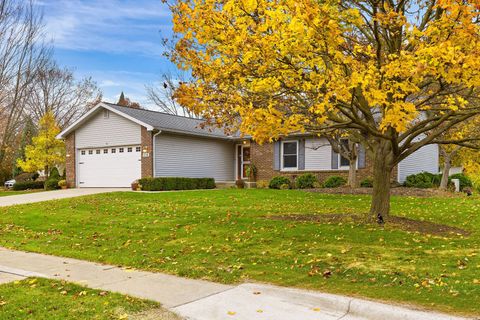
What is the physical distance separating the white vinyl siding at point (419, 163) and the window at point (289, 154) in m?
5.08

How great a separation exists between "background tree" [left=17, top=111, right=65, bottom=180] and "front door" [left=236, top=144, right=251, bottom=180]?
437 inches

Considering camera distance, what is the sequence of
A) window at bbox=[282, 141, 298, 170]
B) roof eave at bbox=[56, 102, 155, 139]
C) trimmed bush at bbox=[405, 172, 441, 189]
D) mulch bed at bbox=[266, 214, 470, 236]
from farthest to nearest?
window at bbox=[282, 141, 298, 170] < roof eave at bbox=[56, 102, 155, 139] < trimmed bush at bbox=[405, 172, 441, 189] < mulch bed at bbox=[266, 214, 470, 236]

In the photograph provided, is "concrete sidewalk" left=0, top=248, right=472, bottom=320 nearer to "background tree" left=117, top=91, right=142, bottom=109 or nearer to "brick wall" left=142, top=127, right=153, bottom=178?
"brick wall" left=142, top=127, right=153, bottom=178

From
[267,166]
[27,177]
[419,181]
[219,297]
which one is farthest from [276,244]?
[27,177]

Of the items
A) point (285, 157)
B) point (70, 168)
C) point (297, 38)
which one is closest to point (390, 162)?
point (297, 38)

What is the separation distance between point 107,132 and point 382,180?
56.7 ft

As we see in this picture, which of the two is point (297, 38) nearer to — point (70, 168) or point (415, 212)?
point (415, 212)

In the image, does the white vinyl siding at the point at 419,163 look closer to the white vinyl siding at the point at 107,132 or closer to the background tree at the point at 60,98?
the white vinyl siding at the point at 107,132

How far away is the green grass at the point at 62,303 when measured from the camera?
15.6 feet

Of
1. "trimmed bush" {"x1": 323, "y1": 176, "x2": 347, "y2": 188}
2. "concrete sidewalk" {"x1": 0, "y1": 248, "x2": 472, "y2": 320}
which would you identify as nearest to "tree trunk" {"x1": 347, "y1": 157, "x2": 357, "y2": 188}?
"trimmed bush" {"x1": 323, "y1": 176, "x2": 347, "y2": 188}

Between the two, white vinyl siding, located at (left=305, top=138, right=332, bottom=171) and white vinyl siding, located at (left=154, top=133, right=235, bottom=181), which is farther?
white vinyl siding, located at (left=154, top=133, right=235, bottom=181)

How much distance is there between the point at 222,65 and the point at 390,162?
13.9 ft

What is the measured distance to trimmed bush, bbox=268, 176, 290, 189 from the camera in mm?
21836

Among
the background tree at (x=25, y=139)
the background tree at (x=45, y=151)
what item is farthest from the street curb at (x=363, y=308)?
the background tree at (x=25, y=139)
